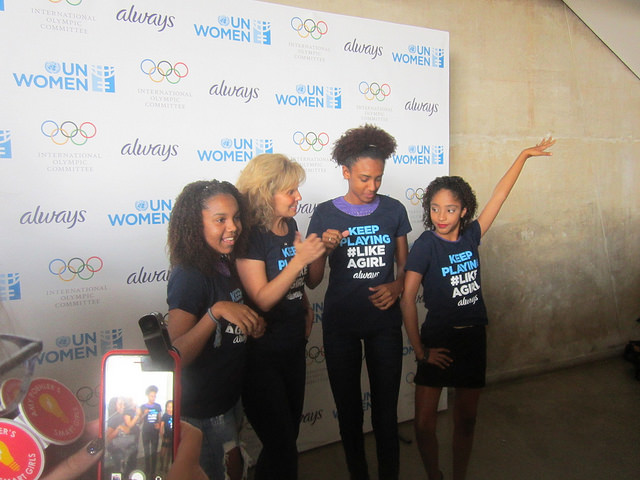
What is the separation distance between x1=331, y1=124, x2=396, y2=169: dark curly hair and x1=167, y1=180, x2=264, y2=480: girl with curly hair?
0.59m

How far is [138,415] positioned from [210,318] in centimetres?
55

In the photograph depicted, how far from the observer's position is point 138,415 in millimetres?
658

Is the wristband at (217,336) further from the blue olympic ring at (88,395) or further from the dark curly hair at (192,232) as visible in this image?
the blue olympic ring at (88,395)

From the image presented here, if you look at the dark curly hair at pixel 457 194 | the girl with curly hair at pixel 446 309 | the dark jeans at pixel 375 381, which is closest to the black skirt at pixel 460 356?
the girl with curly hair at pixel 446 309

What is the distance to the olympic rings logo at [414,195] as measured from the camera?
277cm

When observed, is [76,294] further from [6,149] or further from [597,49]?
[597,49]

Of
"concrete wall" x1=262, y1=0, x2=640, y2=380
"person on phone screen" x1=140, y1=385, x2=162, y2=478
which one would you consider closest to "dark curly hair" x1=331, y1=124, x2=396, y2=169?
"person on phone screen" x1=140, y1=385, x2=162, y2=478

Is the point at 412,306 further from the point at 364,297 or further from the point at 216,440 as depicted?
the point at 216,440

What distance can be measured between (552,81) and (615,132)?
825 mm

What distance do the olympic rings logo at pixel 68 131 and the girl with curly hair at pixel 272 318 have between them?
850 mm

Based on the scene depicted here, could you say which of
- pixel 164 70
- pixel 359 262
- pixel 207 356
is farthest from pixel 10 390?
pixel 164 70

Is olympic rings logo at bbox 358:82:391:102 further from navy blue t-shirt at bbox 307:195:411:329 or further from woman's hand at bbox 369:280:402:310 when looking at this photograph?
woman's hand at bbox 369:280:402:310

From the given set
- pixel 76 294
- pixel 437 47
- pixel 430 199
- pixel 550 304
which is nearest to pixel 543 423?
pixel 550 304

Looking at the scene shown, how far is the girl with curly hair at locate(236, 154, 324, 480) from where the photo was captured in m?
1.54
